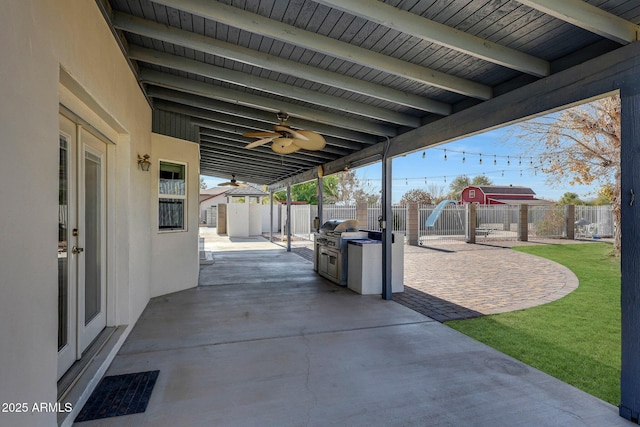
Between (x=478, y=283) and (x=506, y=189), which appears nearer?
(x=478, y=283)

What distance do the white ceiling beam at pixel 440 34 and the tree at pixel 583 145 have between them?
8.46 metres

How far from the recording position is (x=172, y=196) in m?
5.92

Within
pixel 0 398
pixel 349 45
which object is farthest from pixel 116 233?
pixel 349 45

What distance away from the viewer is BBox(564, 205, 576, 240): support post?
15.7 meters

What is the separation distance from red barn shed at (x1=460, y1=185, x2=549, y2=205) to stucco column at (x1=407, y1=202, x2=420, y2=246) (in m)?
15.1

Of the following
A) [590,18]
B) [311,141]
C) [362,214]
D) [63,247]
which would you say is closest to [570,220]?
[362,214]

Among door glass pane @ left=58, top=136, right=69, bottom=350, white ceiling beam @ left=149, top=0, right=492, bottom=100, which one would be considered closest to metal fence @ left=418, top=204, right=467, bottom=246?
white ceiling beam @ left=149, top=0, right=492, bottom=100

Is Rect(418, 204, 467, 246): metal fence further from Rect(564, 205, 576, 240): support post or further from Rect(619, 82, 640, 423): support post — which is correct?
Rect(619, 82, 640, 423): support post

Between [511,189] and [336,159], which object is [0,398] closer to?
[336,159]

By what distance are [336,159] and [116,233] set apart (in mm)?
5257

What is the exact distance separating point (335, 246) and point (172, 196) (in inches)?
131

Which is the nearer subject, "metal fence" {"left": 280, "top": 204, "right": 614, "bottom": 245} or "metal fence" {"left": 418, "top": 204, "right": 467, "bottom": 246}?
"metal fence" {"left": 280, "top": 204, "right": 614, "bottom": 245}

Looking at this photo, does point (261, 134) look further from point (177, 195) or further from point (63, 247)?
point (63, 247)

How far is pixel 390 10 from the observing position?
8.73ft
